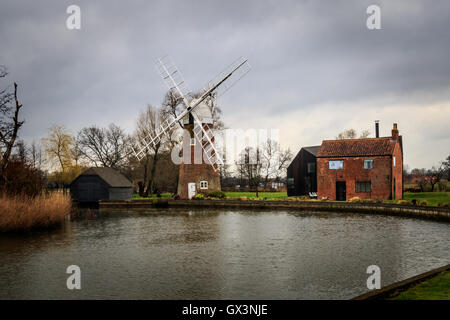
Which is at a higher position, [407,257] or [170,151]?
[170,151]

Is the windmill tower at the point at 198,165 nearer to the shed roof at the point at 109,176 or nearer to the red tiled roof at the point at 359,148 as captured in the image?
the shed roof at the point at 109,176

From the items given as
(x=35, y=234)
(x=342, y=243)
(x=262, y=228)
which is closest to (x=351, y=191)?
(x=262, y=228)

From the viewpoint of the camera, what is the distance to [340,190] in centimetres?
3678

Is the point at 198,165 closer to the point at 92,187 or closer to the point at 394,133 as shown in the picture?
the point at 92,187

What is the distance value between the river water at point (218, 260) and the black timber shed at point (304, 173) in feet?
75.5

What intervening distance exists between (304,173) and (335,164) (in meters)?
7.46

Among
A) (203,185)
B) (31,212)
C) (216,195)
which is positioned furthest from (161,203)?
(31,212)

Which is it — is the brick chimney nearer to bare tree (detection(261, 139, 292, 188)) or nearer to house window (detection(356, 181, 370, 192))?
house window (detection(356, 181, 370, 192))

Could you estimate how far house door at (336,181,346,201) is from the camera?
36.6 meters

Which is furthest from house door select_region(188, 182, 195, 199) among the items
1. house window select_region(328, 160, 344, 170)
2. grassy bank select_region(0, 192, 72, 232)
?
grassy bank select_region(0, 192, 72, 232)

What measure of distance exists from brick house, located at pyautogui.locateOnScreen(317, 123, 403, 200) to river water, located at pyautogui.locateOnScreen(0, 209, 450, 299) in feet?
48.5
